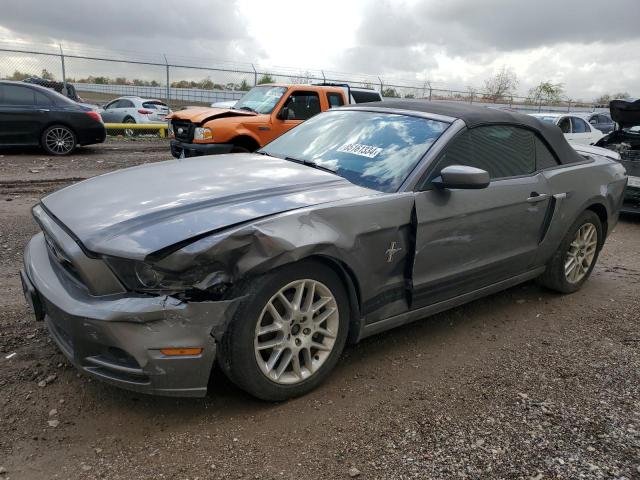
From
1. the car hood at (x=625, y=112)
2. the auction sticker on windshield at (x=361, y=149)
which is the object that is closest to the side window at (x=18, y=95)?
the auction sticker on windshield at (x=361, y=149)

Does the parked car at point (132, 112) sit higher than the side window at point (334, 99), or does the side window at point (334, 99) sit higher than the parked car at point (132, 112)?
the side window at point (334, 99)

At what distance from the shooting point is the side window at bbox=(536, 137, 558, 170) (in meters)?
4.06

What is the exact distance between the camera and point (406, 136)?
3482mm

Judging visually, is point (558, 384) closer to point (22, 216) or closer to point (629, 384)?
point (629, 384)

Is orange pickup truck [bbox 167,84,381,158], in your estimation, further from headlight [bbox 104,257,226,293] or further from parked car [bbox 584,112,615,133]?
parked car [bbox 584,112,615,133]

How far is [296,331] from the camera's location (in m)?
2.73

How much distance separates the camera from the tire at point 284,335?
8.10ft

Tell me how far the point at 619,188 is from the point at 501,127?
1774 millimetres

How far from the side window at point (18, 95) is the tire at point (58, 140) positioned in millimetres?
625

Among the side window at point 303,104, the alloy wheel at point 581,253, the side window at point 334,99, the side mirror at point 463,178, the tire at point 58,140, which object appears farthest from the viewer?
the tire at point 58,140

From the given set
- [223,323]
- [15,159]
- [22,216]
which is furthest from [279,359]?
[15,159]

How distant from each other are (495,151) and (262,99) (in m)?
7.10

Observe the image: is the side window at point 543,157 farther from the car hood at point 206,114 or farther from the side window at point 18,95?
the side window at point 18,95

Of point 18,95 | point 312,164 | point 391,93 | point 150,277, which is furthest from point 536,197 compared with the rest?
point 391,93
